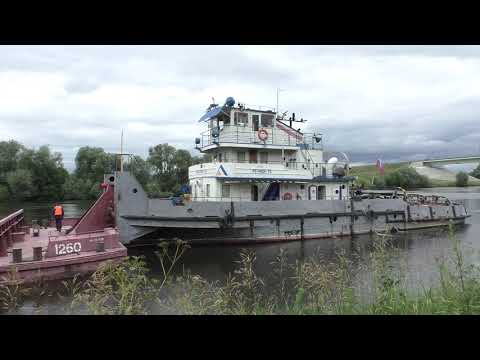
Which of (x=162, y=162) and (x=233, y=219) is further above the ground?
(x=162, y=162)

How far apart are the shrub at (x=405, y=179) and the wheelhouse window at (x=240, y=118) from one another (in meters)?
50.7

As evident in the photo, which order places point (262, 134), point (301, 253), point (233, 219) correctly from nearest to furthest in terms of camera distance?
1. point (301, 253)
2. point (233, 219)
3. point (262, 134)

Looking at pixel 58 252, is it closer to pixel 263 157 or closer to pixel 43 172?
pixel 263 157

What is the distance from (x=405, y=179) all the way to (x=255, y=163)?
189 ft

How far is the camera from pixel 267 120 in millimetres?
18062

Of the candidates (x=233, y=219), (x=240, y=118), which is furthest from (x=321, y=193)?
(x=233, y=219)

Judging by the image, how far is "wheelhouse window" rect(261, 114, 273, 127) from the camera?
18.0 meters

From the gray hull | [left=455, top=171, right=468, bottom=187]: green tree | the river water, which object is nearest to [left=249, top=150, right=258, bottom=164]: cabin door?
the gray hull

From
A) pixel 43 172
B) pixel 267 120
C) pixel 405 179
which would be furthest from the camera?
pixel 405 179

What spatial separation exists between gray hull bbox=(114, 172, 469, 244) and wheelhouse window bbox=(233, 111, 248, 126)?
13.4 ft

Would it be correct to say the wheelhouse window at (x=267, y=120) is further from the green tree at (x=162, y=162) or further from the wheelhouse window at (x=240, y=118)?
the green tree at (x=162, y=162)

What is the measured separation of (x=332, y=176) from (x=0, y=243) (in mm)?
15094

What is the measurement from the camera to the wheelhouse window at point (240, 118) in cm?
1736
